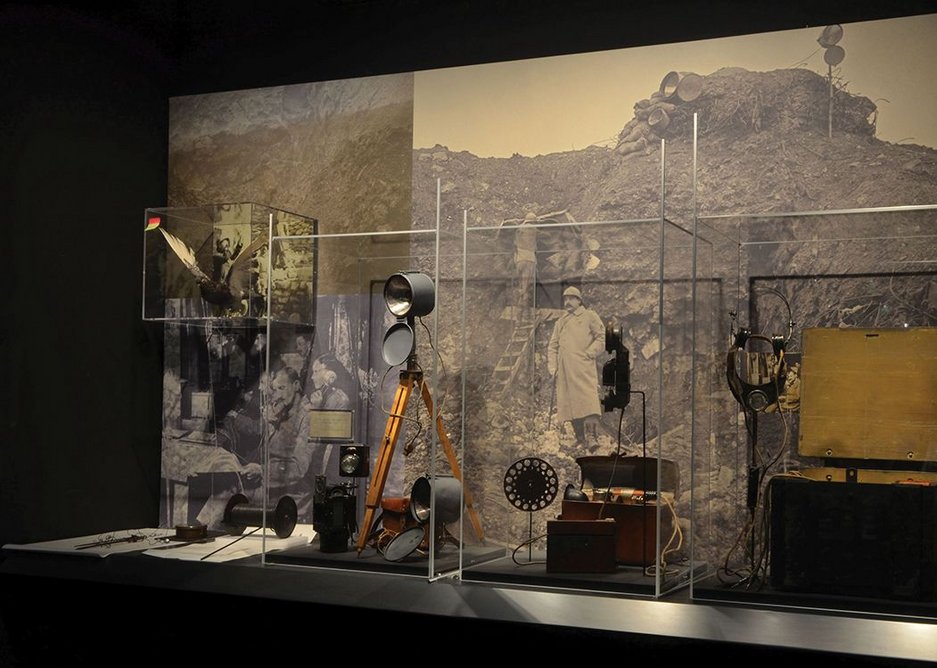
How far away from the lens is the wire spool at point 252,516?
17.2 feet

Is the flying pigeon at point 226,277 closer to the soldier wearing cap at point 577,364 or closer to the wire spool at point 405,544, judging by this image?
the wire spool at point 405,544

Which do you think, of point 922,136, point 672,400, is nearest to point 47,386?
point 672,400

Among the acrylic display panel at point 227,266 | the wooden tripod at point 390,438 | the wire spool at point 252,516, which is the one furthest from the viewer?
the acrylic display panel at point 227,266

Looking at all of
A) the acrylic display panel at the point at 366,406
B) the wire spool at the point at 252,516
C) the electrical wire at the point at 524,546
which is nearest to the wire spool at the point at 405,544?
the acrylic display panel at the point at 366,406

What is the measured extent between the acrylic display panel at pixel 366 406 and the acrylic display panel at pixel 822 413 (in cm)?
117

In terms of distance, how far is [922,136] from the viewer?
190 inches

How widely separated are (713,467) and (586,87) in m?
2.10

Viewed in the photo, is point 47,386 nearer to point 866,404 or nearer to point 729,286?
point 729,286

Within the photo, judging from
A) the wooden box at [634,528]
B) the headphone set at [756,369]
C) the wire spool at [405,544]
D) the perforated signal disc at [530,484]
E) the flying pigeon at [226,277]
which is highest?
the flying pigeon at [226,277]

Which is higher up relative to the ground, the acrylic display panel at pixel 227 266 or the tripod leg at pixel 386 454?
the acrylic display panel at pixel 227 266

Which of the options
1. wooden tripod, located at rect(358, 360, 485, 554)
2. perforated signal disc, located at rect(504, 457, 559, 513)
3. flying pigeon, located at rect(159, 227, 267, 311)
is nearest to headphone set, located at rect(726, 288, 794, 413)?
perforated signal disc, located at rect(504, 457, 559, 513)

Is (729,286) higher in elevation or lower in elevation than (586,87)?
lower

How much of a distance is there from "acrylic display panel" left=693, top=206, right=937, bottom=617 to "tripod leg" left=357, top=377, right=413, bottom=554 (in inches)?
54.3

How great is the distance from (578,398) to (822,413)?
992mm
